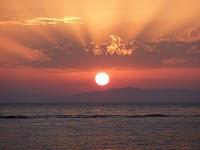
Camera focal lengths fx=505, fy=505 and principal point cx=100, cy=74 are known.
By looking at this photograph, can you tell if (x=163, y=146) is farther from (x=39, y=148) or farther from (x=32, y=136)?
(x=32, y=136)

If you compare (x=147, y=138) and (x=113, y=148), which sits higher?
(x=147, y=138)

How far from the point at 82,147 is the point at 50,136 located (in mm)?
12615

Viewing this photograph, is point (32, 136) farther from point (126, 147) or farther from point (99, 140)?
point (126, 147)

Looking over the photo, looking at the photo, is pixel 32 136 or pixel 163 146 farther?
pixel 32 136

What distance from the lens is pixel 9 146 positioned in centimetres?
4812

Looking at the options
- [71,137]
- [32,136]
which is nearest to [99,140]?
[71,137]

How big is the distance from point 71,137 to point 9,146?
10760mm

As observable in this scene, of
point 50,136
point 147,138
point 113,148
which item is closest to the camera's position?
point 113,148

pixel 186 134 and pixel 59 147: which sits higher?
pixel 186 134

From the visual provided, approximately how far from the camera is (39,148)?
4678 cm

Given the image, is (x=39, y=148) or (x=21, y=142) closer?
(x=39, y=148)

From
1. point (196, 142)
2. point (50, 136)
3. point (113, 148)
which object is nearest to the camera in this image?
point (113, 148)

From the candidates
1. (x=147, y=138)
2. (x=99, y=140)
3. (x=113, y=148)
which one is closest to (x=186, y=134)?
(x=147, y=138)

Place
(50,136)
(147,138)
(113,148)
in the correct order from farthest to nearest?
(50,136)
(147,138)
(113,148)
